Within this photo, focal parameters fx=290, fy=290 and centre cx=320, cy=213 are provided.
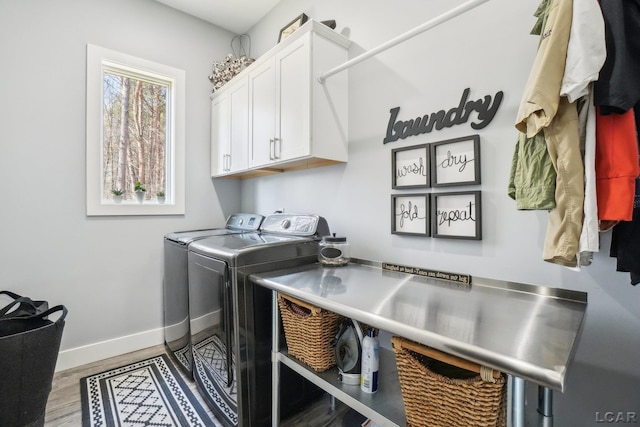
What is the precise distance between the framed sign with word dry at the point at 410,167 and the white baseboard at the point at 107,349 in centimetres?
249

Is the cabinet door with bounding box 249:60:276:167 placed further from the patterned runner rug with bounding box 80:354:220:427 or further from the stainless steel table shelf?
the patterned runner rug with bounding box 80:354:220:427

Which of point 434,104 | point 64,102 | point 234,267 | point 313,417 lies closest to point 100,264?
point 64,102

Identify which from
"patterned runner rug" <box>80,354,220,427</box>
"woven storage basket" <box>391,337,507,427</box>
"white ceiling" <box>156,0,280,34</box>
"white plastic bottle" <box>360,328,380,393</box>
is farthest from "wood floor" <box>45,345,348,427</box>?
"white ceiling" <box>156,0,280,34</box>

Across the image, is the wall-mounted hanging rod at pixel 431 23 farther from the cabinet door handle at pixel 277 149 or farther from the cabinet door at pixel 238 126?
the cabinet door at pixel 238 126

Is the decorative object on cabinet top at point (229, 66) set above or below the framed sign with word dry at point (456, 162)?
above

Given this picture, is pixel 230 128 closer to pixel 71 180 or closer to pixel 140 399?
pixel 71 180

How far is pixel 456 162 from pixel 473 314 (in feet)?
2.56

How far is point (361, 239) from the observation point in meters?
1.91

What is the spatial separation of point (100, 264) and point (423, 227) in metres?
2.51

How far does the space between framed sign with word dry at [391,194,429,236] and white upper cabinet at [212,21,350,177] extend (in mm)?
512

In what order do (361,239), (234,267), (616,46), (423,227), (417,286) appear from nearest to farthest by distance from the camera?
(616,46) < (417,286) < (234,267) < (423,227) < (361,239)

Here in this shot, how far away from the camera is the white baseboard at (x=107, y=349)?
7.23ft

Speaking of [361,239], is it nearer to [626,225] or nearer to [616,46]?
[626,225]

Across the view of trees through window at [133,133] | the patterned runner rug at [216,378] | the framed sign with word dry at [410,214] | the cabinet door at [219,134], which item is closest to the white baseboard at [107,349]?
the patterned runner rug at [216,378]
